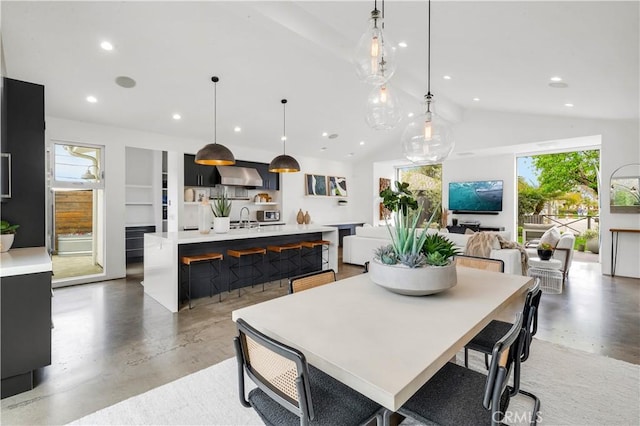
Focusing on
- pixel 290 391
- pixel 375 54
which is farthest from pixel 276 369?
pixel 375 54

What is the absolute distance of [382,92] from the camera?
241cm

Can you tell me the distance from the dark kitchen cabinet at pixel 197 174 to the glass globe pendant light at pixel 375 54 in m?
5.24

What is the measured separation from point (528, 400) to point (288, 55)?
4.59 m

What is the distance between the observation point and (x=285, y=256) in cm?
538

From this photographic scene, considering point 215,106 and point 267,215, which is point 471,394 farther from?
point 267,215

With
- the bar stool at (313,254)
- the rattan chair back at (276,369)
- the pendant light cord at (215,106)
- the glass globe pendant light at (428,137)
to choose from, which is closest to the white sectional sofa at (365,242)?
the bar stool at (313,254)

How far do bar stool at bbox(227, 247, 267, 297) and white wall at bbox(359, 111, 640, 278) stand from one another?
5.68m

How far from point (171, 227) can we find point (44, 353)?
4.54 metres

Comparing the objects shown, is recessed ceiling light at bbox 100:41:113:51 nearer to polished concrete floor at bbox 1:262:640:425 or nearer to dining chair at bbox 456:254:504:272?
polished concrete floor at bbox 1:262:640:425

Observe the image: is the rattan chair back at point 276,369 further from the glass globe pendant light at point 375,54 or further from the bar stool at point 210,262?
the bar stool at point 210,262

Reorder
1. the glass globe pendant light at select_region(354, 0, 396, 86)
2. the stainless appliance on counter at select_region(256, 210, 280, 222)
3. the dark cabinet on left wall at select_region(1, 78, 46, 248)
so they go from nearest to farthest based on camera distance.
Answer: the glass globe pendant light at select_region(354, 0, 396, 86) → the dark cabinet on left wall at select_region(1, 78, 46, 248) → the stainless appliance on counter at select_region(256, 210, 280, 222)

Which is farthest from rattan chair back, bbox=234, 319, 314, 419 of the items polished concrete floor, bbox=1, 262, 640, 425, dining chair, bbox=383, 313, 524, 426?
polished concrete floor, bbox=1, 262, 640, 425

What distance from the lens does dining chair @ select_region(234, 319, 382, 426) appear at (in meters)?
0.98

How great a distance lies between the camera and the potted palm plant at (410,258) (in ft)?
5.01
